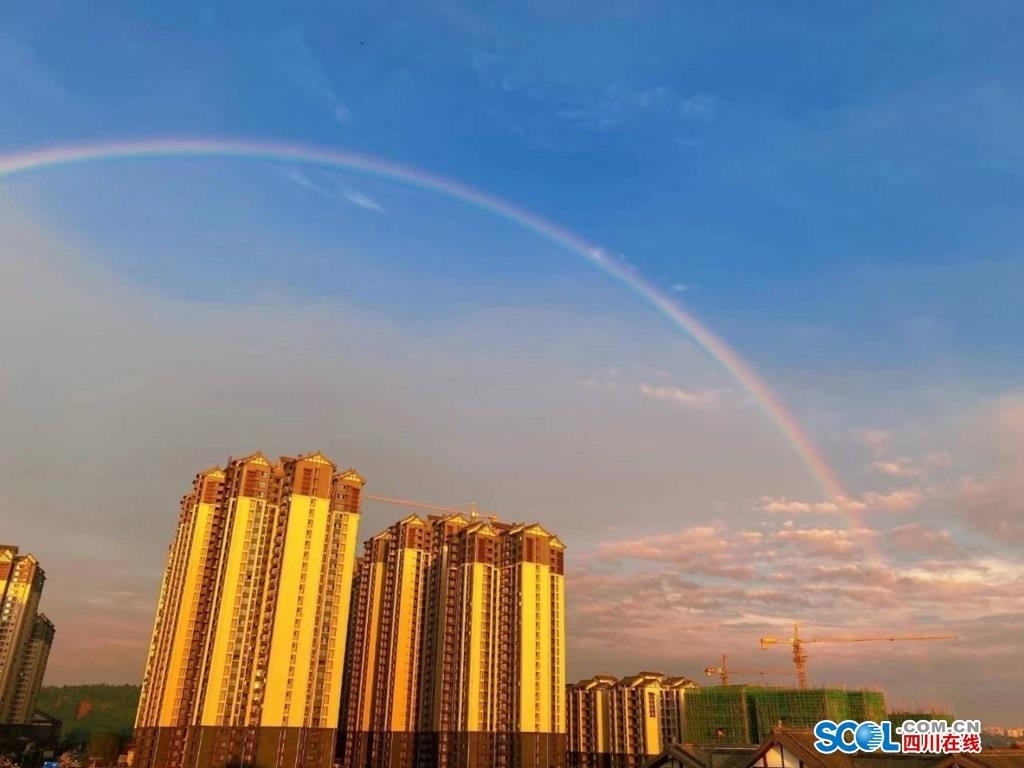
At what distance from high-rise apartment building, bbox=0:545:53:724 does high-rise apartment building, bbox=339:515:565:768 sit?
2810 inches

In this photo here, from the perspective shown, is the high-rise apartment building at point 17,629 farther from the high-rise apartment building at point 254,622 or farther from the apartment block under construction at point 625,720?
the apartment block under construction at point 625,720

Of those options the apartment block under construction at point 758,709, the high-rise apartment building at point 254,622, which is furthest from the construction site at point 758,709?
the high-rise apartment building at point 254,622

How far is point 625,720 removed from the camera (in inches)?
6038

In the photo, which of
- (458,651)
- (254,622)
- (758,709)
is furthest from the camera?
(758,709)

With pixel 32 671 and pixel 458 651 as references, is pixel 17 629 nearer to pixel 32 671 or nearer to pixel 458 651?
pixel 32 671

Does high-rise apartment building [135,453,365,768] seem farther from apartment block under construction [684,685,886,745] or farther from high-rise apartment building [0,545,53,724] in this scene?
apartment block under construction [684,685,886,745]

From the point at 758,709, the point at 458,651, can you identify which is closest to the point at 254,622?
the point at 458,651

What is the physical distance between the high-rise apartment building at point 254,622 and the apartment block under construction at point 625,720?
72.5 m

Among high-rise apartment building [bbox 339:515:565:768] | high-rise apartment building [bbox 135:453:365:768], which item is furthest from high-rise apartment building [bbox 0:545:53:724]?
high-rise apartment building [bbox 339:515:565:768]

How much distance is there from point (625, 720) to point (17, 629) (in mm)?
121091

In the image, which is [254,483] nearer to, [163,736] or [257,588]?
[257,588]

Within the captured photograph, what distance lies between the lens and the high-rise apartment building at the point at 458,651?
380 ft

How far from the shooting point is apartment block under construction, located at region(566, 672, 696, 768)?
151m

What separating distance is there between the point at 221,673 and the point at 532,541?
2018 inches
